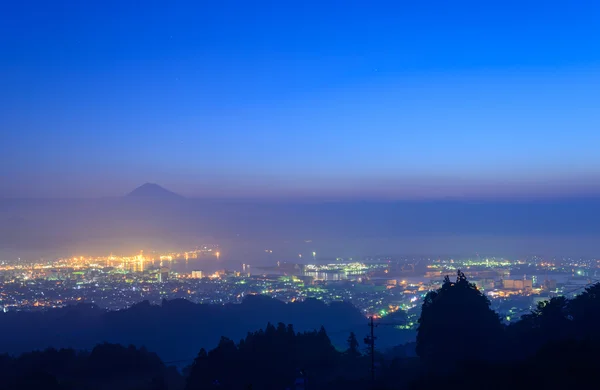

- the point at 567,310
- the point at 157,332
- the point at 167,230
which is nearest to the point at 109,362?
the point at 157,332

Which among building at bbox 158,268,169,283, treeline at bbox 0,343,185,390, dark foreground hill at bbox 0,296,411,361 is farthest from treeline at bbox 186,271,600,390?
building at bbox 158,268,169,283

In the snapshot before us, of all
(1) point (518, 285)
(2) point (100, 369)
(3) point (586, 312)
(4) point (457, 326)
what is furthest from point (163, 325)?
(1) point (518, 285)

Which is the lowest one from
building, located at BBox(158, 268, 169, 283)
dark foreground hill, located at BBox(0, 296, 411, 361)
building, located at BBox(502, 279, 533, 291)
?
dark foreground hill, located at BBox(0, 296, 411, 361)

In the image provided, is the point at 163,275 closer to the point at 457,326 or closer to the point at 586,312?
the point at 457,326

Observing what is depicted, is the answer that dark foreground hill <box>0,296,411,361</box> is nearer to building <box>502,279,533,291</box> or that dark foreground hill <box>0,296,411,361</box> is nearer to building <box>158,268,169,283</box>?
building <box>502,279,533,291</box>

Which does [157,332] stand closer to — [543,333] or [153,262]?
[543,333]

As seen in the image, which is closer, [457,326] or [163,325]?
[457,326]

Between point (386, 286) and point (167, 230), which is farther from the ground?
point (167, 230)

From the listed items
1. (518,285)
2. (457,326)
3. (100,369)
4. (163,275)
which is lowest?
(100,369)

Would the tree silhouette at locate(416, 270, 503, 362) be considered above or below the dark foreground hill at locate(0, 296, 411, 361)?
above
